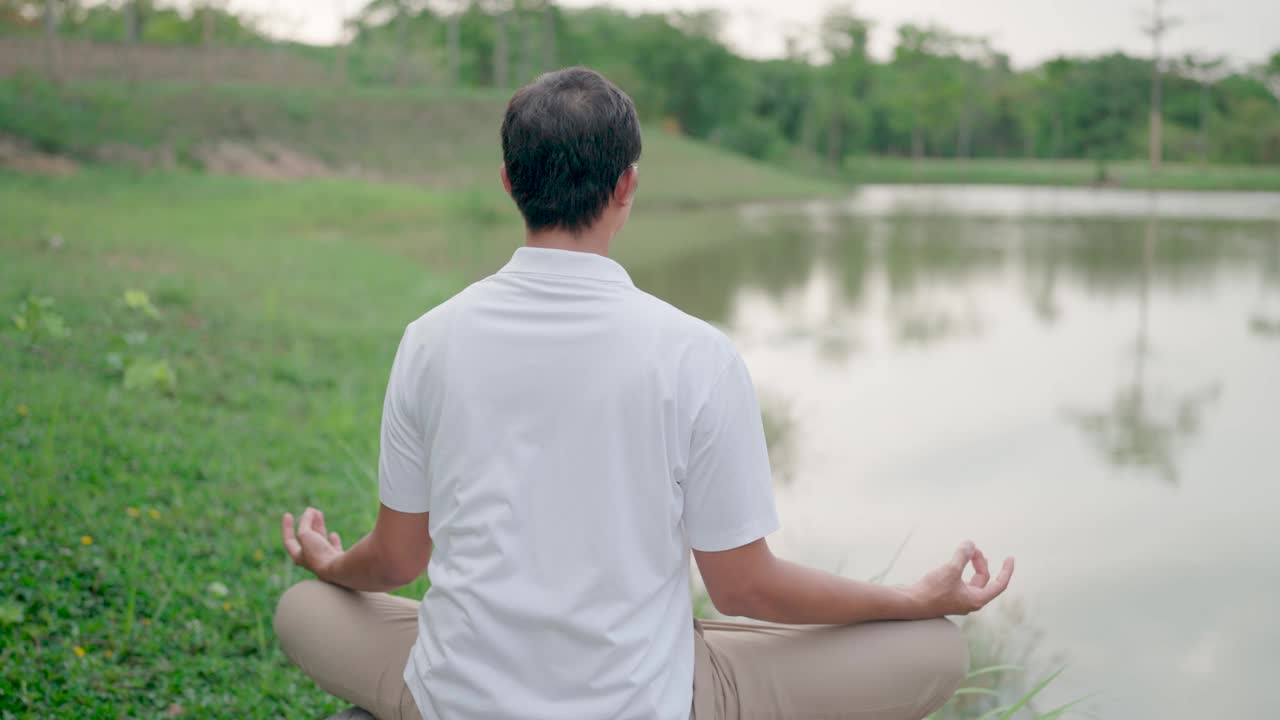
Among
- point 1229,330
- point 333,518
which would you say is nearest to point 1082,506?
point 333,518

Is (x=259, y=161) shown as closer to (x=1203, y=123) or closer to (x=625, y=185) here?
(x=625, y=185)

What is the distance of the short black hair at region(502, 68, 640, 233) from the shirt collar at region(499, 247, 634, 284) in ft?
0.13

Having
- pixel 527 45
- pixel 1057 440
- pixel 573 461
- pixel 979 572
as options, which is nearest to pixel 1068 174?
pixel 527 45

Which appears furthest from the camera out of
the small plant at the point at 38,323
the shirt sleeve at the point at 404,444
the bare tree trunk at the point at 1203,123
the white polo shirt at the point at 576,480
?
the bare tree trunk at the point at 1203,123

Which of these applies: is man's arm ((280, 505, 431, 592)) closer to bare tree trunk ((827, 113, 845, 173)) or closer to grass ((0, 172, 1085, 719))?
grass ((0, 172, 1085, 719))

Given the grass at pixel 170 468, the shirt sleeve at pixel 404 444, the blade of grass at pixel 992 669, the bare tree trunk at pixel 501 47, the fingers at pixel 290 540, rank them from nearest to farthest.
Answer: the shirt sleeve at pixel 404 444
the fingers at pixel 290 540
the blade of grass at pixel 992 669
the grass at pixel 170 468
the bare tree trunk at pixel 501 47

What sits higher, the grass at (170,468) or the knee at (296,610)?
the knee at (296,610)

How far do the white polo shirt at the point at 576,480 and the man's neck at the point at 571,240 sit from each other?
29 mm

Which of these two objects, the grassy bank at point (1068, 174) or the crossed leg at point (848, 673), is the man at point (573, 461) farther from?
the grassy bank at point (1068, 174)

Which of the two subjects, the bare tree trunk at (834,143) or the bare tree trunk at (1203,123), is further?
Answer: the bare tree trunk at (834,143)

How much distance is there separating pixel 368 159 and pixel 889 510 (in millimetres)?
19357

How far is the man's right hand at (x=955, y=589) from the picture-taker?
1.40 metres

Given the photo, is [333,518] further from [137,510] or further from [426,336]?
[426,336]

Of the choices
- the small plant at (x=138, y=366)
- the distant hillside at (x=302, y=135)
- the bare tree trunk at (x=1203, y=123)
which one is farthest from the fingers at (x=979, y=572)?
the bare tree trunk at (x=1203, y=123)
